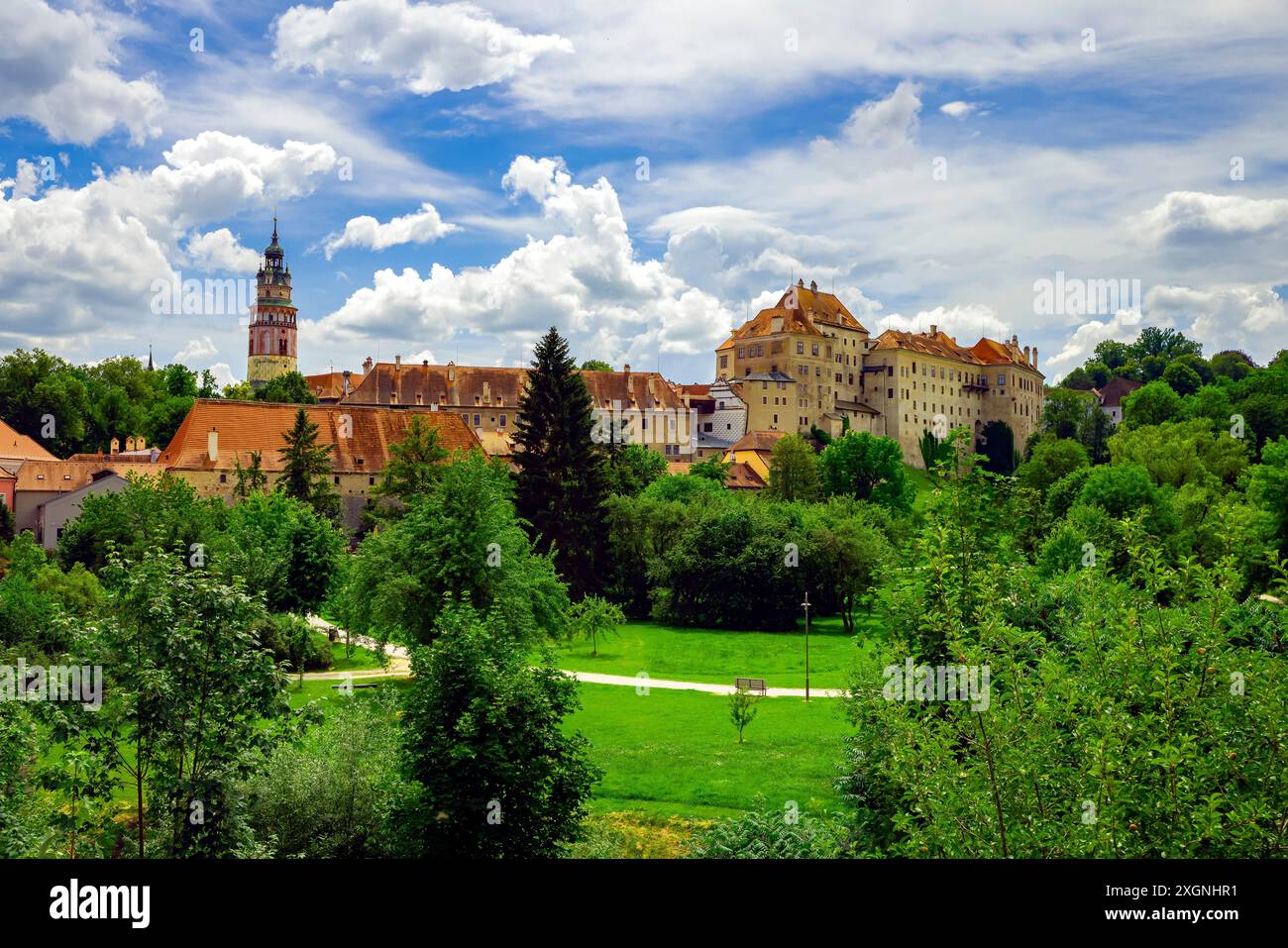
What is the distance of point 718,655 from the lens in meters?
49.2

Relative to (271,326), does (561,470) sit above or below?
below

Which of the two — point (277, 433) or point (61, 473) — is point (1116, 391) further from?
point (61, 473)

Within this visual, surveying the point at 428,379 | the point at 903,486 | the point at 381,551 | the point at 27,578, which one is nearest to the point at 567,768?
the point at 381,551

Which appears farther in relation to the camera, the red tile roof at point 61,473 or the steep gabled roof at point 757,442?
the steep gabled roof at point 757,442

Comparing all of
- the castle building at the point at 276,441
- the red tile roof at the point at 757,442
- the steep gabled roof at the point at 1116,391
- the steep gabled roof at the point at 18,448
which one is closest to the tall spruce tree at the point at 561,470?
the castle building at the point at 276,441

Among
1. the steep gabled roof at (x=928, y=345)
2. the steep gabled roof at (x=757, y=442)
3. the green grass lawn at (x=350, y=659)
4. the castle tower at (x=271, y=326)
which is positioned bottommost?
the green grass lawn at (x=350, y=659)

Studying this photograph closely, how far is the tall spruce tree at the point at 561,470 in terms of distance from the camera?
58250 millimetres

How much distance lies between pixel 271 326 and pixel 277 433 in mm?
109559

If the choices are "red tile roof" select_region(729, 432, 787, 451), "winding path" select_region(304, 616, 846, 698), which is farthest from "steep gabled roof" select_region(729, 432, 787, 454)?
"winding path" select_region(304, 616, 846, 698)

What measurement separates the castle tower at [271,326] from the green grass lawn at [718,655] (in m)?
135

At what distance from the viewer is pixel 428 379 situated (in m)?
114

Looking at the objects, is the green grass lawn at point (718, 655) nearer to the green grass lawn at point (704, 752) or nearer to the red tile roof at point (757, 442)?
the green grass lawn at point (704, 752)

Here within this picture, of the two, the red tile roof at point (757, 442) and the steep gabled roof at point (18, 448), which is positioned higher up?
the red tile roof at point (757, 442)

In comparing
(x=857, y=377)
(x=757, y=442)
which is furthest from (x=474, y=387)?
(x=857, y=377)
